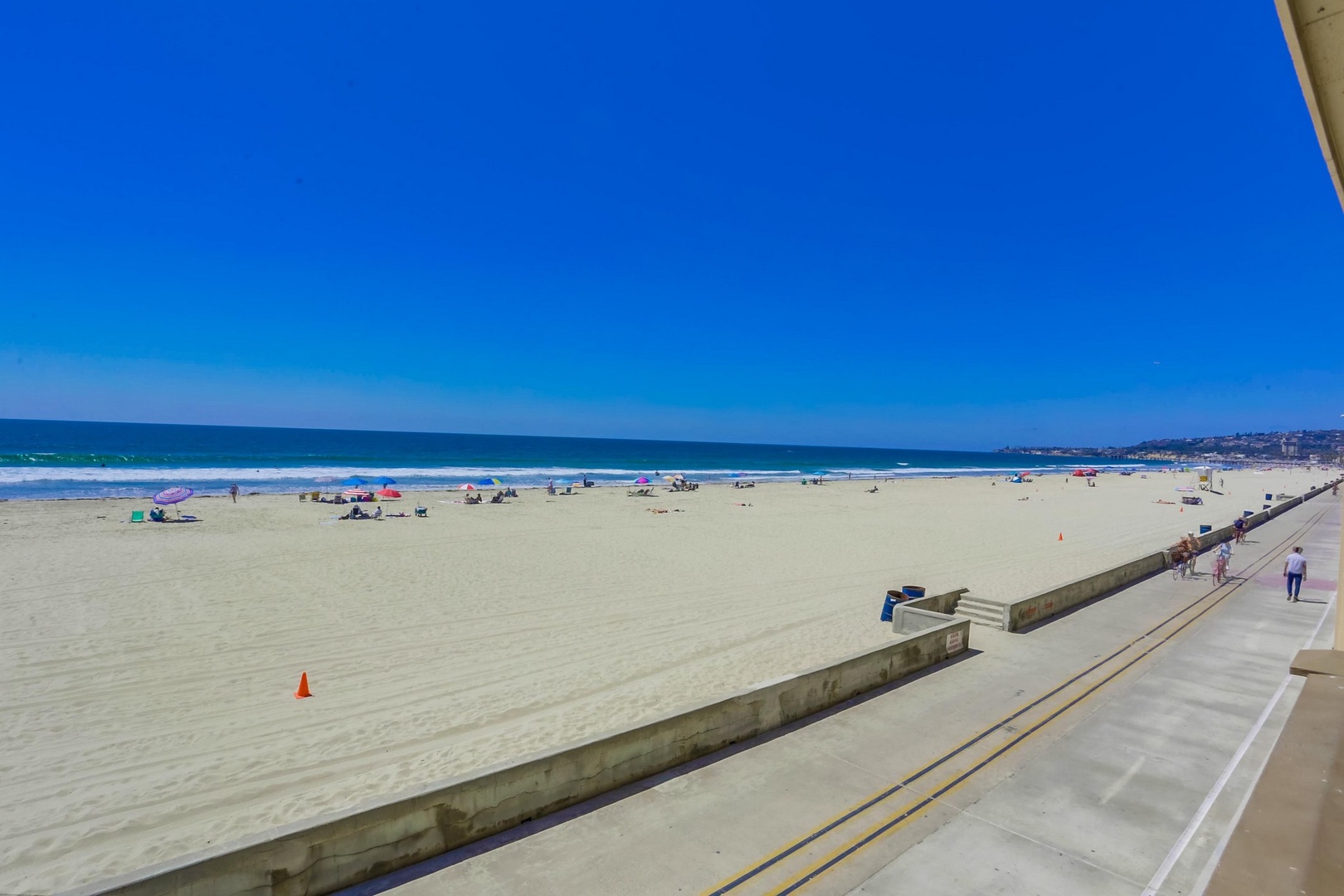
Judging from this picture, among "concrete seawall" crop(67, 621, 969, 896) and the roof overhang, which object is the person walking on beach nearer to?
"concrete seawall" crop(67, 621, 969, 896)

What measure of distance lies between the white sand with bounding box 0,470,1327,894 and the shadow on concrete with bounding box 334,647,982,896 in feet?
6.42

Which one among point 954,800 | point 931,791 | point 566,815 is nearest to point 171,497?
point 566,815

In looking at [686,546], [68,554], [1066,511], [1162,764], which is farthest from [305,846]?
[1066,511]

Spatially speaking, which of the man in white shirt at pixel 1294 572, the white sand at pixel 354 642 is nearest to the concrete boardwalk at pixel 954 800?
the white sand at pixel 354 642

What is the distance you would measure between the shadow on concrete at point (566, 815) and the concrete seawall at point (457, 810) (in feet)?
0.17

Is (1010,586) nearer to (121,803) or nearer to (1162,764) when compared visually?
(1162,764)

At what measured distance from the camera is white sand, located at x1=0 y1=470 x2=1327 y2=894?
689 centimetres

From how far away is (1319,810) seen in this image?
2.42 m

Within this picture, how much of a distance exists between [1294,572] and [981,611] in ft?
26.4

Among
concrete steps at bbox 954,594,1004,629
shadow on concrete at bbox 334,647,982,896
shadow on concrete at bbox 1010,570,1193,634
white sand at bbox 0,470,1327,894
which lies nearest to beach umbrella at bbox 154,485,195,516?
white sand at bbox 0,470,1327,894

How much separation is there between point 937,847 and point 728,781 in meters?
1.92

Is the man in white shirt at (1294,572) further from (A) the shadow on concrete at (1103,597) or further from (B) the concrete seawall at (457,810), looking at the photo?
(B) the concrete seawall at (457,810)

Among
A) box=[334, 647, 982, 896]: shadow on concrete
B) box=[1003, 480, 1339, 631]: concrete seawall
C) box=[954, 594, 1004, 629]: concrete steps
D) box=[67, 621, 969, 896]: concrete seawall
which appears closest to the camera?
box=[67, 621, 969, 896]: concrete seawall

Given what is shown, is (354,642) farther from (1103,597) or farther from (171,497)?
(171,497)
